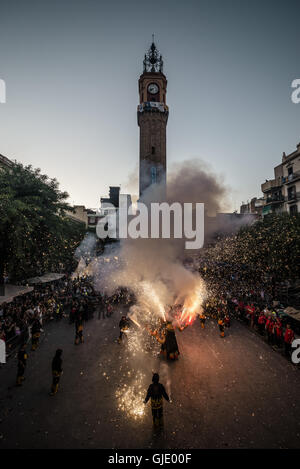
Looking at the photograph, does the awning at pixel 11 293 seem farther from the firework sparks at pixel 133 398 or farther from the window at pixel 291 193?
the window at pixel 291 193

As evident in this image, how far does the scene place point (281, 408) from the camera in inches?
211

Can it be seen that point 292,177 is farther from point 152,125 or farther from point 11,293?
point 11,293

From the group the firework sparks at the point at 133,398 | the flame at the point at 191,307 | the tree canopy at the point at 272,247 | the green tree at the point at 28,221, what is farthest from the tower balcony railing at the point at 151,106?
the firework sparks at the point at 133,398

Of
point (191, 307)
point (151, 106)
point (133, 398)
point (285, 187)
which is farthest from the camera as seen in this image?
point (151, 106)

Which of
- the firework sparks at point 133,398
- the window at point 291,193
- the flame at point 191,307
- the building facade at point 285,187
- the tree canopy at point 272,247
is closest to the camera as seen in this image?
the firework sparks at point 133,398

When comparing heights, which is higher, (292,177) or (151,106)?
(151,106)

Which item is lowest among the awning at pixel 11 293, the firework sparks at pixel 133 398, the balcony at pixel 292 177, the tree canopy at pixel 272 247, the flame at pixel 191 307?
the firework sparks at pixel 133 398

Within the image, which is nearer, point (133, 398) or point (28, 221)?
point (133, 398)

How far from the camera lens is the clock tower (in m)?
35.4

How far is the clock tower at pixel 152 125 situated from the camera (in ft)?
116

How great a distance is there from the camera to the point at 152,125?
35750 millimetres

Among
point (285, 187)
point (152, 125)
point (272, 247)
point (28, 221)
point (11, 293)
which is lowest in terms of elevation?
point (11, 293)

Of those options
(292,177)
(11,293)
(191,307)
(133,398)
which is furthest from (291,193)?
(11,293)

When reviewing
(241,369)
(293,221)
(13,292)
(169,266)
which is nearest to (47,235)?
(13,292)
